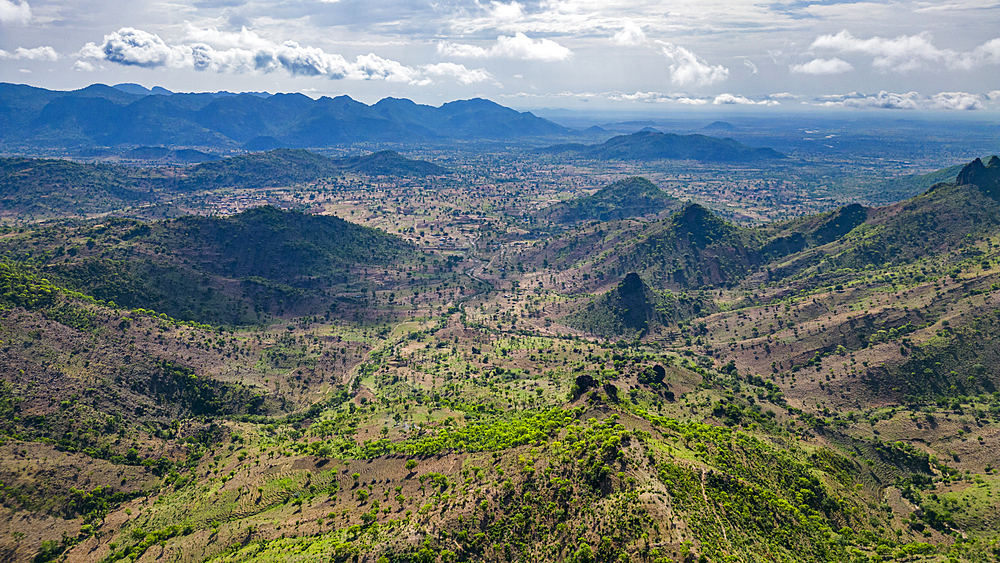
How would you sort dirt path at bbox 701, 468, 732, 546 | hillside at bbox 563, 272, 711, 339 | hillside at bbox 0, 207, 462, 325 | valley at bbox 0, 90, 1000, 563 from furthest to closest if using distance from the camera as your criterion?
hillside at bbox 563, 272, 711, 339 < hillside at bbox 0, 207, 462, 325 < valley at bbox 0, 90, 1000, 563 < dirt path at bbox 701, 468, 732, 546

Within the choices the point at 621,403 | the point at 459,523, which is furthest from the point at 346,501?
the point at 621,403

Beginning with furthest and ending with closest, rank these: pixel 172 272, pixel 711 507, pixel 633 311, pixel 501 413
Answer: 1. pixel 633 311
2. pixel 172 272
3. pixel 501 413
4. pixel 711 507

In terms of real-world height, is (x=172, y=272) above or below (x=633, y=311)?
above

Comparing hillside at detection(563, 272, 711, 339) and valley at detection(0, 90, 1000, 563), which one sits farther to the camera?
hillside at detection(563, 272, 711, 339)

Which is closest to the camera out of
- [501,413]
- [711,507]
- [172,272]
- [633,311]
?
[711,507]

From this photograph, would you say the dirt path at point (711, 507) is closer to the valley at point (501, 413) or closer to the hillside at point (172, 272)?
the valley at point (501, 413)

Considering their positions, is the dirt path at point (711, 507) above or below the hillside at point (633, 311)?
above

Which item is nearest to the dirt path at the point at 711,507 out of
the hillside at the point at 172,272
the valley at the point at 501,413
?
the valley at the point at 501,413

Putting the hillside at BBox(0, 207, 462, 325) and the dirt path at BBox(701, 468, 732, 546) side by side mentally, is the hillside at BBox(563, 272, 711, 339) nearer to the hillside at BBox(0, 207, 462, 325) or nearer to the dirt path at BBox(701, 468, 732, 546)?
the hillside at BBox(0, 207, 462, 325)

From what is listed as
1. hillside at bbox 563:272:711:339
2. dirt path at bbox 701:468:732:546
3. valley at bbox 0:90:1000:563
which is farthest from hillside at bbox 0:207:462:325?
dirt path at bbox 701:468:732:546

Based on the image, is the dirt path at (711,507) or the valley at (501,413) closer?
the dirt path at (711,507)

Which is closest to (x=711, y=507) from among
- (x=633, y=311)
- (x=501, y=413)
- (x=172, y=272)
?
(x=501, y=413)

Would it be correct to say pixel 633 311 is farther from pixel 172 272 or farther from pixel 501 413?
pixel 172 272
